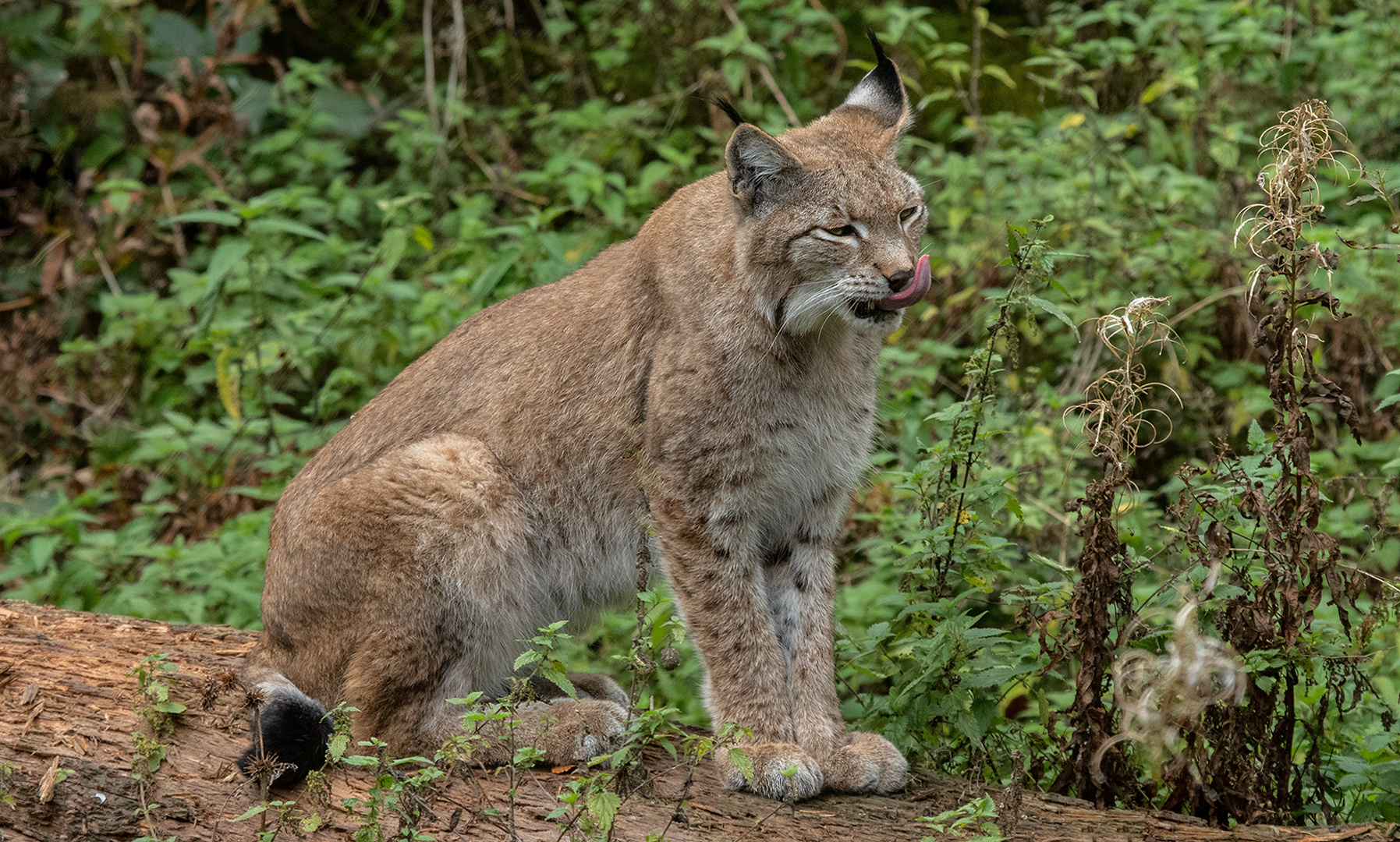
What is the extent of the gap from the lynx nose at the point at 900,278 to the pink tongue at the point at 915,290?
12mm

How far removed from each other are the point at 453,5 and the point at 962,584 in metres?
6.54

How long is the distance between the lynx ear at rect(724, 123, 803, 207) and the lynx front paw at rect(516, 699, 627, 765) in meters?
1.72

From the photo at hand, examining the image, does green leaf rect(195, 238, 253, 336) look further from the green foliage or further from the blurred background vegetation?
the green foliage

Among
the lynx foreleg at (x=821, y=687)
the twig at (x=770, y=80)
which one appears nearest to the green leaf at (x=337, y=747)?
the lynx foreleg at (x=821, y=687)

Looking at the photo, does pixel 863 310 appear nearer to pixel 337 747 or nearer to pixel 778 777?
pixel 778 777

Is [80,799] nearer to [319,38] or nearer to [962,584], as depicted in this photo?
[962,584]

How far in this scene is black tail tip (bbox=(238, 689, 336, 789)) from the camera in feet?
11.1

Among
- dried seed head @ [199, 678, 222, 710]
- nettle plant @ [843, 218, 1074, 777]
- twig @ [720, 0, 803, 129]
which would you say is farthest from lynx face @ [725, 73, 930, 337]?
twig @ [720, 0, 803, 129]

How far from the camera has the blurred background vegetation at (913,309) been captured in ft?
11.3

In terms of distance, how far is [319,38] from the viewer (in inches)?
369

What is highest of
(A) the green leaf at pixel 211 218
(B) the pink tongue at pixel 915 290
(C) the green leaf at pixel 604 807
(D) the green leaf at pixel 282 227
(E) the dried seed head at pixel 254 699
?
(B) the pink tongue at pixel 915 290

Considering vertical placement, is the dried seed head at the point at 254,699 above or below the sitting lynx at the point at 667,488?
→ below

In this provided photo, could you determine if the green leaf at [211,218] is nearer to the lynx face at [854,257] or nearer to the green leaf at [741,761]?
the lynx face at [854,257]

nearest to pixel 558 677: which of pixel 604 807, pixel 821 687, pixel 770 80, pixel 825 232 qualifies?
pixel 604 807
